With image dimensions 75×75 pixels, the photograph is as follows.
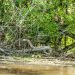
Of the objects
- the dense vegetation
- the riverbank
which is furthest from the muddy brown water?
the dense vegetation

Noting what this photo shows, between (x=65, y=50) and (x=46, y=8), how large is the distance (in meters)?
2.01

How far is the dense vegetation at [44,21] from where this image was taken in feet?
41.6

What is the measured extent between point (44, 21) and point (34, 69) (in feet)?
11.4

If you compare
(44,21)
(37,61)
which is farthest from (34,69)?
(44,21)

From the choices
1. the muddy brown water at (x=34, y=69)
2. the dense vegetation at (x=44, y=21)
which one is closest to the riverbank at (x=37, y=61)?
the muddy brown water at (x=34, y=69)

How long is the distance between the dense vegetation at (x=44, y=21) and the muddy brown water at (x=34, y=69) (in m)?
2.39

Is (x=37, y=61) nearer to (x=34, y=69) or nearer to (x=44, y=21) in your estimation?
(x=34, y=69)

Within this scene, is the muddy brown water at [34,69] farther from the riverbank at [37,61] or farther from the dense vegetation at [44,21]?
the dense vegetation at [44,21]

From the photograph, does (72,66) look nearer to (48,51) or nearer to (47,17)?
(48,51)

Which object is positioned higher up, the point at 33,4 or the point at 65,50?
the point at 33,4

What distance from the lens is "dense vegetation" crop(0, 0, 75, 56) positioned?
41.6 feet

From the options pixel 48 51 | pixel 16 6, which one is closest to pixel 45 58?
pixel 48 51

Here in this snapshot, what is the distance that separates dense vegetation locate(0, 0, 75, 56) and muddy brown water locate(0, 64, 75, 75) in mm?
2391

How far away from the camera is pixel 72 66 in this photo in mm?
10281
